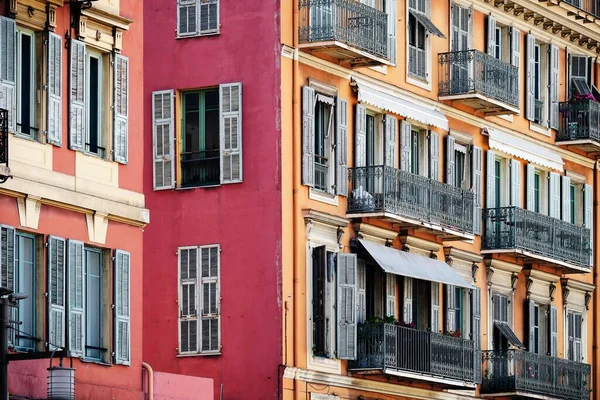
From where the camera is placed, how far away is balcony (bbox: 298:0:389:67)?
52.4m

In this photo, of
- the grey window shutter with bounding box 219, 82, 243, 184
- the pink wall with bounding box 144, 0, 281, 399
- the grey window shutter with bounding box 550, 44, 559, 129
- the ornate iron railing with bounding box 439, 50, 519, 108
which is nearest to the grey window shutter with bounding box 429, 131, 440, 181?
the ornate iron railing with bounding box 439, 50, 519, 108

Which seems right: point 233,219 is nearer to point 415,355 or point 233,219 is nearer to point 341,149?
point 341,149

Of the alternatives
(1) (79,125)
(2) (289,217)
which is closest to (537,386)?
(2) (289,217)

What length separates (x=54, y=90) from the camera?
138ft

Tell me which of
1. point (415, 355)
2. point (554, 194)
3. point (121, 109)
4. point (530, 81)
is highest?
point (530, 81)

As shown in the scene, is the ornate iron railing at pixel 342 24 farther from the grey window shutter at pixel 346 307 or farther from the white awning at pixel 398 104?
the grey window shutter at pixel 346 307

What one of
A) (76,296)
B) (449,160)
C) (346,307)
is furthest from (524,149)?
(76,296)

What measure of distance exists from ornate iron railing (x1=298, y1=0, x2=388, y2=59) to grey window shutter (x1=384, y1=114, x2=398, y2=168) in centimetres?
263

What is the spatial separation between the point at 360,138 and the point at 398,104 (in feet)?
6.32

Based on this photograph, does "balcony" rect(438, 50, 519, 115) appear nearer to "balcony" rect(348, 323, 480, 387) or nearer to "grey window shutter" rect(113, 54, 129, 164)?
"balcony" rect(348, 323, 480, 387)

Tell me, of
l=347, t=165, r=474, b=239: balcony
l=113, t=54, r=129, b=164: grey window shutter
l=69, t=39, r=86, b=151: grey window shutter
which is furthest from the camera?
l=347, t=165, r=474, b=239: balcony

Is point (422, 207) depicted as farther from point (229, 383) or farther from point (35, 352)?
point (35, 352)

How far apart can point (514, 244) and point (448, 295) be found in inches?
106

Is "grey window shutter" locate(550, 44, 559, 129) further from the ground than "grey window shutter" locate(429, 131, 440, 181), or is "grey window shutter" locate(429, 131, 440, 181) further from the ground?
"grey window shutter" locate(550, 44, 559, 129)
